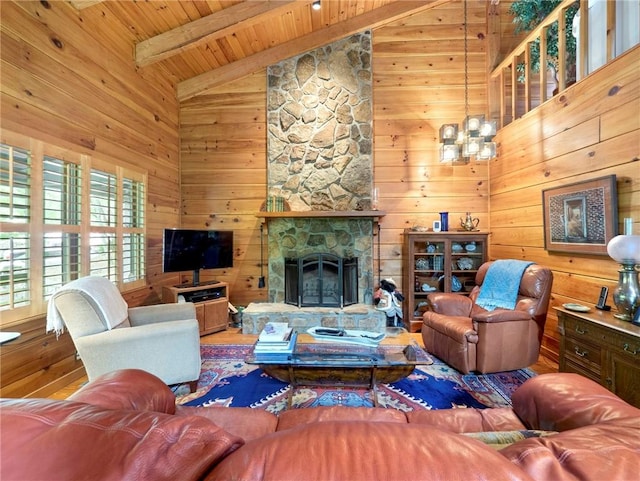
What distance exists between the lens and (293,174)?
4.23m

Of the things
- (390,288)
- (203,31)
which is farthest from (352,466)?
(203,31)

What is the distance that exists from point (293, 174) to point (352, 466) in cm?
403

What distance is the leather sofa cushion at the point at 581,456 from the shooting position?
0.53 m

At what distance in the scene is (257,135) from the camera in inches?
169

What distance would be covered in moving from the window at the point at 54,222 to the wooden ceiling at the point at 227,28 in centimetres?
144

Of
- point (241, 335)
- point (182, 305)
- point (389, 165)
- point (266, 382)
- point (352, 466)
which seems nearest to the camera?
point (352, 466)

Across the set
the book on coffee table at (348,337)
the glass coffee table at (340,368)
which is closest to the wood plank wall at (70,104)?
the glass coffee table at (340,368)

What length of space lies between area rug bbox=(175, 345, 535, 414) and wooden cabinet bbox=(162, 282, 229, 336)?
951 mm

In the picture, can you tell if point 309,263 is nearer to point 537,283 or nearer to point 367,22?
point 537,283

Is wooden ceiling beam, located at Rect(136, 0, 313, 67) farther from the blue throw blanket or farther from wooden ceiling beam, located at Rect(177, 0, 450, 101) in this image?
the blue throw blanket

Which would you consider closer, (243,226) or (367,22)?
(367,22)

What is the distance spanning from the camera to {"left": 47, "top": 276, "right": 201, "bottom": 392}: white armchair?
1.94 meters

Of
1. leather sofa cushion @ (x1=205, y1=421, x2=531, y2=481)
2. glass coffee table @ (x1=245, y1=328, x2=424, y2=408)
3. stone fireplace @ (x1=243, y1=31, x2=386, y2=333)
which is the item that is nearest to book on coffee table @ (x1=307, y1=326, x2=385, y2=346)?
glass coffee table @ (x1=245, y1=328, x2=424, y2=408)

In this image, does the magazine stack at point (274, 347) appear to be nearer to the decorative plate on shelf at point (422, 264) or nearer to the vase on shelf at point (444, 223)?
the decorative plate on shelf at point (422, 264)
